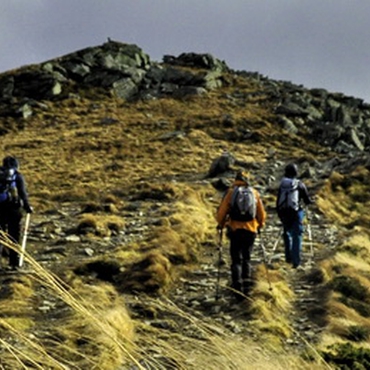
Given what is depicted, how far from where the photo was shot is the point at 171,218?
16.5 m

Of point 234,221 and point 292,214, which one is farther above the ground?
point 292,214

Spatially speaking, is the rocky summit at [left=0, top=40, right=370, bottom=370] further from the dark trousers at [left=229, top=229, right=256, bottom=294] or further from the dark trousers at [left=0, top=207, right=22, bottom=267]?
the dark trousers at [left=0, top=207, right=22, bottom=267]

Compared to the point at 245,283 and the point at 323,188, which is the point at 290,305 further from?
the point at 323,188

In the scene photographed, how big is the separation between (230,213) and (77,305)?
803cm

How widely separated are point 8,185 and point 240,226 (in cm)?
411

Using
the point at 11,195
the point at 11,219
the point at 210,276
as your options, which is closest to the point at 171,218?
the point at 210,276

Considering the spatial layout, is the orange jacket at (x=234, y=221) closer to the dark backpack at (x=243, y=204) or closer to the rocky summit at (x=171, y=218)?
the dark backpack at (x=243, y=204)

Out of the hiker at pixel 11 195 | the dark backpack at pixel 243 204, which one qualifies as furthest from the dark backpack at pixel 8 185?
the dark backpack at pixel 243 204

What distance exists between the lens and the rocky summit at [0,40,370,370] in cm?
425

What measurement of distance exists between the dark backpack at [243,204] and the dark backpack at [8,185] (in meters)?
3.84

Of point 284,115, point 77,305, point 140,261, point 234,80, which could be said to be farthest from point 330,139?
point 77,305

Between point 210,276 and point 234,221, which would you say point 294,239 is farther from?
point 234,221

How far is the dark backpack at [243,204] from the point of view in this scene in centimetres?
944

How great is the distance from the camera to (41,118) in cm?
4503
